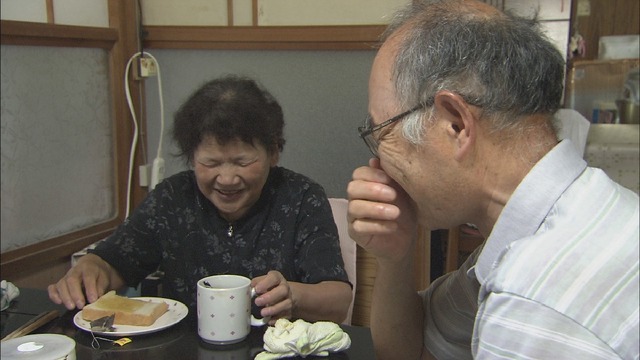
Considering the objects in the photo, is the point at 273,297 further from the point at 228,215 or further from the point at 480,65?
the point at 480,65

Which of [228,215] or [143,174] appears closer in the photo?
[228,215]

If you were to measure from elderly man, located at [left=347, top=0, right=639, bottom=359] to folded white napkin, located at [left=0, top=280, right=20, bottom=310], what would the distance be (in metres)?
0.81

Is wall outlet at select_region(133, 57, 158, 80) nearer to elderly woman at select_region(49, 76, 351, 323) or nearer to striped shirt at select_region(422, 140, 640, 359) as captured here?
elderly woman at select_region(49, 76, 351, 323)

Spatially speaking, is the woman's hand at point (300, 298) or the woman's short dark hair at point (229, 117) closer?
the woman's hand at point (300, 298)

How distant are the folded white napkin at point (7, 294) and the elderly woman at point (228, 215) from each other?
0.19 metres

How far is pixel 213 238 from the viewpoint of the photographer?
5.25 ft

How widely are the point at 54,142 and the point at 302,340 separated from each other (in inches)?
51.1

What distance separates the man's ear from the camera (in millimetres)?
817

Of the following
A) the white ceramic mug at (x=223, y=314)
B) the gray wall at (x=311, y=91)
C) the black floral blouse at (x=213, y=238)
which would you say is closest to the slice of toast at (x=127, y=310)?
the white ceramic mug at (x=223, y=314)

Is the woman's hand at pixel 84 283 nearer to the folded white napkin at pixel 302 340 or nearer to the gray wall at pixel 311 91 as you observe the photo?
the folded white napkin at pixel 302 340

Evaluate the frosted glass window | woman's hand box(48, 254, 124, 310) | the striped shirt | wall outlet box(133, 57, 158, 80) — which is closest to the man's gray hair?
the striped shirt

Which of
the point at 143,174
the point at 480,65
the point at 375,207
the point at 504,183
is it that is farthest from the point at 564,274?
the point at 143,174

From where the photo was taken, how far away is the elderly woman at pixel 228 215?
153 centimetres

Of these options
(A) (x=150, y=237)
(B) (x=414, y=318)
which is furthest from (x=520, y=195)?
(A) (x=150, y=237)
